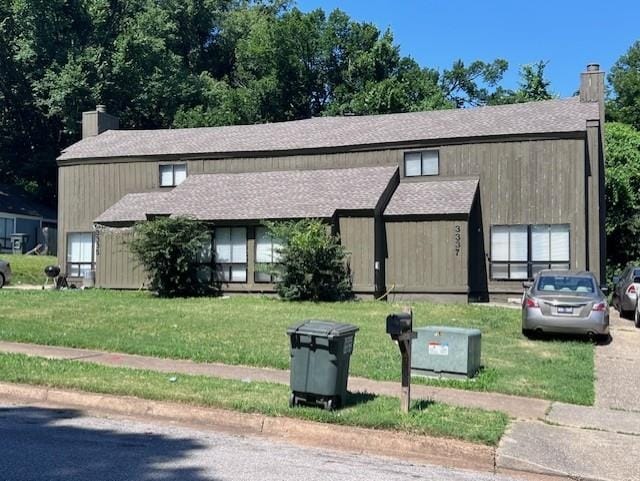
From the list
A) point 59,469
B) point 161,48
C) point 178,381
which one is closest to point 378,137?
point 178,381

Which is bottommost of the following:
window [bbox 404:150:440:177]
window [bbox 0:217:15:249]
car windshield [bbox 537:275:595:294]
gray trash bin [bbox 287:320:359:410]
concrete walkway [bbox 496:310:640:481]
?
concrete walkway [bbox 496:310:640:481]

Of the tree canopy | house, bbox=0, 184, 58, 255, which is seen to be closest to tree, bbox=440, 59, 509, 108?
the tree canopy

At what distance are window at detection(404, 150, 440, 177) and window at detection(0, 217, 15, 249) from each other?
94.6 ft

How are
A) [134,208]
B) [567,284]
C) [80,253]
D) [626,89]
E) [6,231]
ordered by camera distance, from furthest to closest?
[626,89] → [6,231] → [80,253] → [134,208] → [567,284]

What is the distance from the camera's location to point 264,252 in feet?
77.4

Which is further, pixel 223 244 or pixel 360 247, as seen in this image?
pixel 223 244

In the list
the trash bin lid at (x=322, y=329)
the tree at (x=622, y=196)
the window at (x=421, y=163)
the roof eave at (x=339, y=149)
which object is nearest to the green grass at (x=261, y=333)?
the trash bin lid at (x=322, y=329)

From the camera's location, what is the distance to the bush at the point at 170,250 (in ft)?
73.7

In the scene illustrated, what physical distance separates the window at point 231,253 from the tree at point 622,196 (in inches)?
839

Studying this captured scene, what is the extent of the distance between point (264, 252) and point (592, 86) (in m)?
13.6

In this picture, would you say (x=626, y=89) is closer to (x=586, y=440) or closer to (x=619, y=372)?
(x=619, y=372)

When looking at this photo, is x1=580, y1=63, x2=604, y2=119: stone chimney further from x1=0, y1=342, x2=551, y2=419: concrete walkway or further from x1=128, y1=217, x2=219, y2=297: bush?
x1=0, y1=342, x2=551, y2=419: concrete walkway

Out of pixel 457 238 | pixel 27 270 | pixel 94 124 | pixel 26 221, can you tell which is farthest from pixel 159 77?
pixel 457 238

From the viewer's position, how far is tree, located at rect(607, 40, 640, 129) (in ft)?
158
